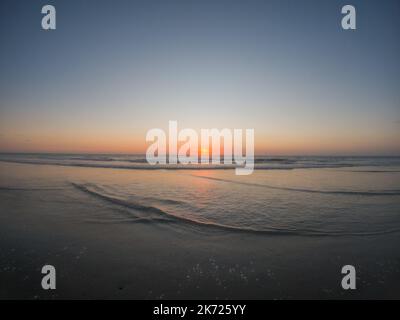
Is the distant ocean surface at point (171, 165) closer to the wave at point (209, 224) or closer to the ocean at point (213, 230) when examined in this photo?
the ocean at point (213, 230)

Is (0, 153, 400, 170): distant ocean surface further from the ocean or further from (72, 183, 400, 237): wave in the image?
(72, 183, 400, 237): wave

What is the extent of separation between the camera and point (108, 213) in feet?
22.8

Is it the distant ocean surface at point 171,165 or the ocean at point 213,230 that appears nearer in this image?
the ocean at point 213,230

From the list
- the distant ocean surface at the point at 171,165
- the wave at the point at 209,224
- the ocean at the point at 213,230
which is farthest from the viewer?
the distant ocean surface at the point at 171,165

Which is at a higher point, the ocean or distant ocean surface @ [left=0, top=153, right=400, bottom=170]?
distant ocean surface @ [left=0, top=153, right=400, bottom=170]

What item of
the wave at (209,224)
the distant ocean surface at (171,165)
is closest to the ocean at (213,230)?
the wave at (209,224)

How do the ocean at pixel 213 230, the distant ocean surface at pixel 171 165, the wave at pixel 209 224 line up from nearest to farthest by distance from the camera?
1. the ocean at pixel 213 230
2. the wave at pixel 209 224
3. the distant ocean surface at pixel 171 165

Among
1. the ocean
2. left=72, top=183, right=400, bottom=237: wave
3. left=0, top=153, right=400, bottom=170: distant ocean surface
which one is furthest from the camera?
left=0, top=153, right=400, bottom=170: distant ocean surface

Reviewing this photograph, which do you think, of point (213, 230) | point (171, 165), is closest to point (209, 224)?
point (213, 230)

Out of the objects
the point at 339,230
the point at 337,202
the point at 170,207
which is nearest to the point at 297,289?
the point at 339,230

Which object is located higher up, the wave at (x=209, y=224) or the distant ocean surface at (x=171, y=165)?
the distant ocean surface at (x=171, y=165)

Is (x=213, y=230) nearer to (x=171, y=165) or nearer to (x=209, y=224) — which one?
(x=209, y=224)

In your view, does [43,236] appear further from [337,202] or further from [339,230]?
[337,202]

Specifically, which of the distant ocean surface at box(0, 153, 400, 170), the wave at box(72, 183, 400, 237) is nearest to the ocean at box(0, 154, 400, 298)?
the wave at box(72, 183, 400, 237)
